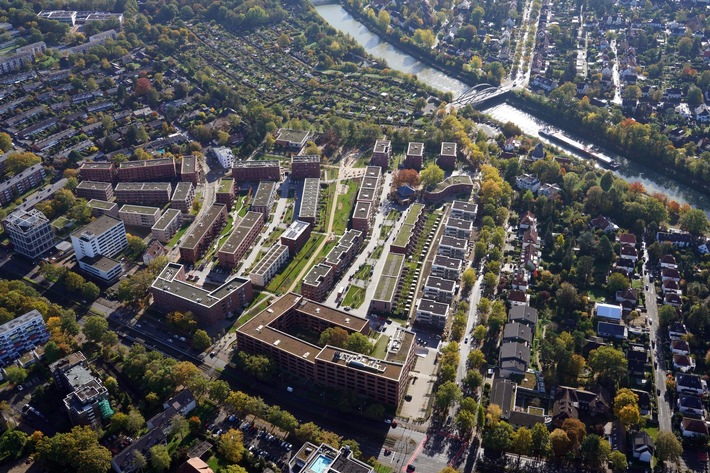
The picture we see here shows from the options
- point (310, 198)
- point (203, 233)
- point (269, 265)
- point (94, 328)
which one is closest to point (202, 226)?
point (203, 233)

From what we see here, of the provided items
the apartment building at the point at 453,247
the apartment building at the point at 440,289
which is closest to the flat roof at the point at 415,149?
the apartment building at the point at 453,247

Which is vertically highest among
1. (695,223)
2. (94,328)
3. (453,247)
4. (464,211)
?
(695,223)

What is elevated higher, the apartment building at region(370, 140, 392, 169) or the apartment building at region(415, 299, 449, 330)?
the apartment building at region(370, 140, 392, 169)

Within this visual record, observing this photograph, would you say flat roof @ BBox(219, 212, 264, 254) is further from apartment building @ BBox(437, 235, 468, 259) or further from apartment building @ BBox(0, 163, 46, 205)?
apartment building @ BBox(0, 163, 46, 205)

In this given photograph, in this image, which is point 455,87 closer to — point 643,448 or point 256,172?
point 256,172

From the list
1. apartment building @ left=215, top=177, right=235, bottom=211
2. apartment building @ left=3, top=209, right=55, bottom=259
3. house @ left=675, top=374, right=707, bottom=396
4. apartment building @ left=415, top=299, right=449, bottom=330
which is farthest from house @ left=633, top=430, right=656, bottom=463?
apartment building @ left=3, top=209, right=55, bottom=259

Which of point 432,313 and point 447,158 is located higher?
point 447,158
